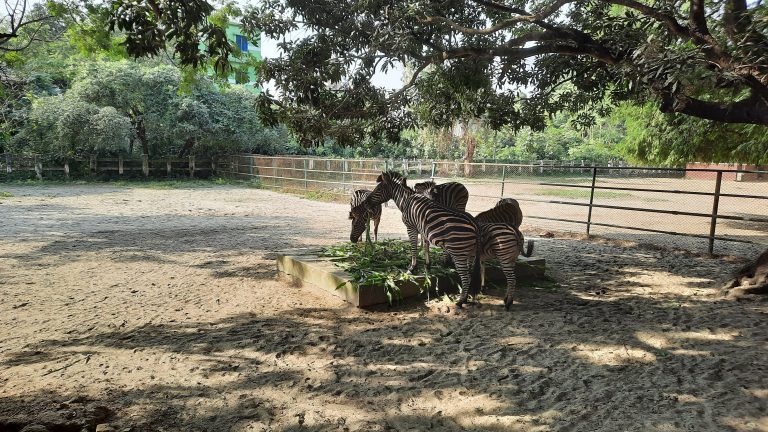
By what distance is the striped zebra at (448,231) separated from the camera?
4531mm

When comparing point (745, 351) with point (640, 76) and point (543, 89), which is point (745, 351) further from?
point (543, 89)

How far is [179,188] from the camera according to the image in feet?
63.8

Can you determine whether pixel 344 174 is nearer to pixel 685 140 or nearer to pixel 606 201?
pixel 606 201

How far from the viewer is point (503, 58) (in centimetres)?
637

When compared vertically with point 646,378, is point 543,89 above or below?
above

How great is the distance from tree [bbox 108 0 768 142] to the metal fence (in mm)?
2302

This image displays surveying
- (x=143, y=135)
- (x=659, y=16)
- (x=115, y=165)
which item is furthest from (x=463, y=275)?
(x=143, y=135)

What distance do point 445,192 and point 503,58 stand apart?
212cm

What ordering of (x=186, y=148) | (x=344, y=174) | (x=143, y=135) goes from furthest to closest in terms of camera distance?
(x=186, y=148) → (x=143, y=135) → (x=344, y=174)

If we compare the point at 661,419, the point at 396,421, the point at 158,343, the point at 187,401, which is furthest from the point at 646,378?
the point at 158,343

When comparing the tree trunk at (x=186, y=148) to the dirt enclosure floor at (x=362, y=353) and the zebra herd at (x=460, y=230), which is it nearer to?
the dirt enclosure floor at (x=362, y=353)

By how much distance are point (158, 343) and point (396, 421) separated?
92.2 inches

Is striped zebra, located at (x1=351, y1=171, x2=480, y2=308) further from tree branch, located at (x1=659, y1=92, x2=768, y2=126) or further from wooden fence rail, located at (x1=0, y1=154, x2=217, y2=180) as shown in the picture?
wooden fence rail, located at (x1=0, y1=154, x2=217, y2=180)

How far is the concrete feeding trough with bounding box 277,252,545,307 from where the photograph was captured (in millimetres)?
4805
